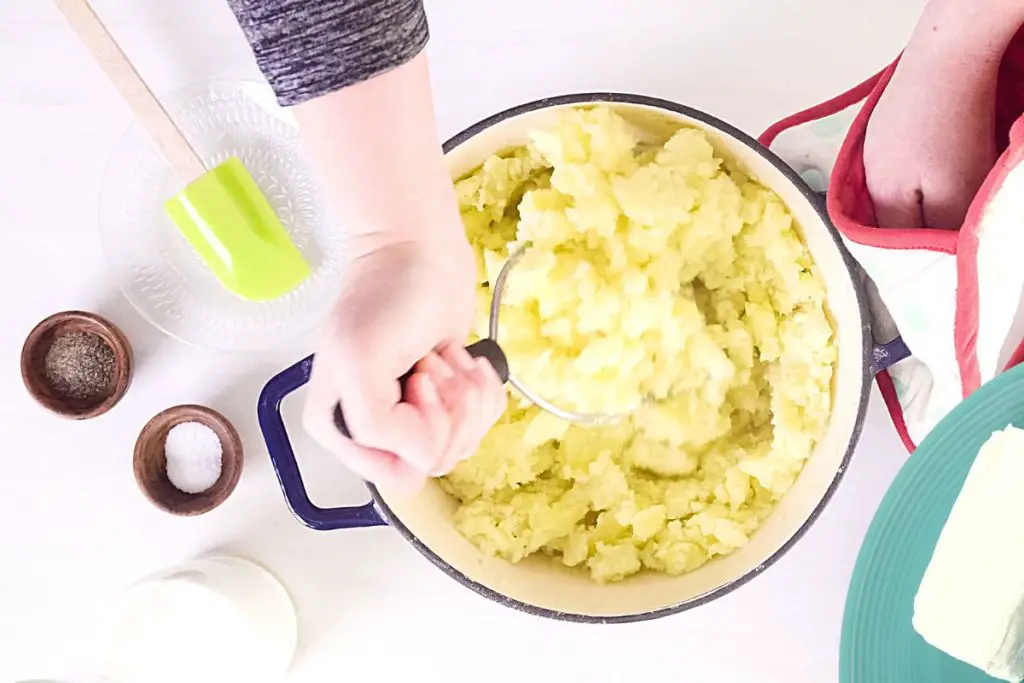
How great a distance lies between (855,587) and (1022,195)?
240 millimetres

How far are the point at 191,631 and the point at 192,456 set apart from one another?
0.14 meters

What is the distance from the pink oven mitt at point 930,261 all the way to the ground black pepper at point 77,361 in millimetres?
567

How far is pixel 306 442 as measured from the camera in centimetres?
77

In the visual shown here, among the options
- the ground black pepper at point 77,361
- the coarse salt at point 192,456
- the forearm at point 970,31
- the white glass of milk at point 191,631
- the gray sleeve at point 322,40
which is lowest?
the white glass of milk at point 191,631

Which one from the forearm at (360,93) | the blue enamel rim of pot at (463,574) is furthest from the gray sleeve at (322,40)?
the blue enamel rim of pot at (463,574)

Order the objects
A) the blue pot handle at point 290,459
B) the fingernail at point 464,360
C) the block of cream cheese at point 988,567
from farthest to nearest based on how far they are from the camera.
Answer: the blue pot handle at point 290,459
the fingernail at point 464,360
the block of cream cheese at point 988,567

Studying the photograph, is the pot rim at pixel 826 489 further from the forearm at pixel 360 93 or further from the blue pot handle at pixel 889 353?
the forearm at pixel 360 93

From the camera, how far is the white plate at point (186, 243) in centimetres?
77

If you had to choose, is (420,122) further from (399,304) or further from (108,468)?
(108,468)

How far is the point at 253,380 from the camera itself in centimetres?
77

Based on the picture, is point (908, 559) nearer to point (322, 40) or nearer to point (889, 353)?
point (889, 353)

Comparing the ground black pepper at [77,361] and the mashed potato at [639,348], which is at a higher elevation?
the ground black pepper at [77,361]

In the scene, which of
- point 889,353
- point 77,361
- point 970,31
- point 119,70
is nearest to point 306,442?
point 77,361

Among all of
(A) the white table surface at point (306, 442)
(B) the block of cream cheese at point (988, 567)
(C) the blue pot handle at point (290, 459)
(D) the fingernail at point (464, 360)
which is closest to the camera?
(B) the block of cream cheese at point (988, 567)
